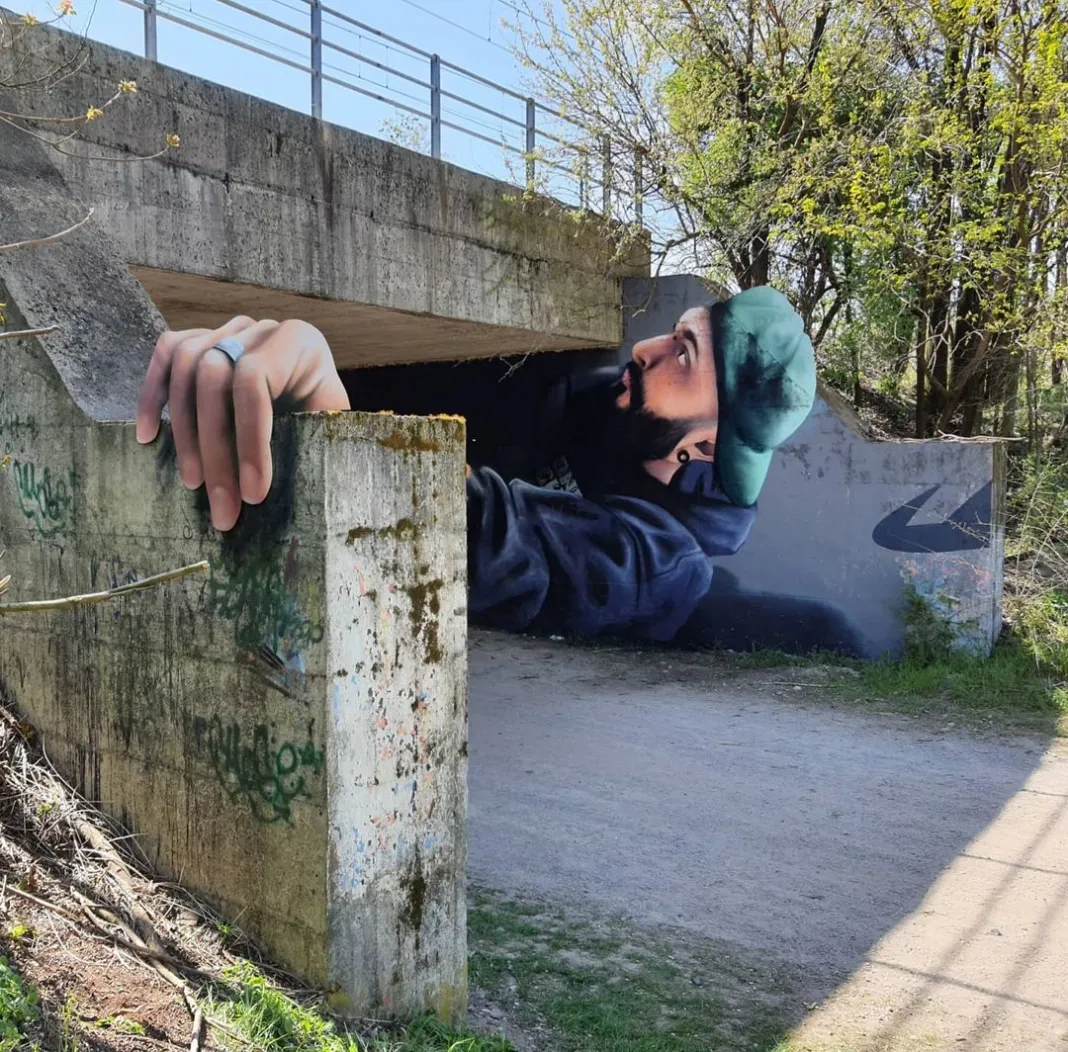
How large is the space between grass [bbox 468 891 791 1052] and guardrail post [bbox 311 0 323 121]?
A: 538 centimetres

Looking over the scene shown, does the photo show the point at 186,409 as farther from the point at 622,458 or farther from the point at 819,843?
the point at 622,458

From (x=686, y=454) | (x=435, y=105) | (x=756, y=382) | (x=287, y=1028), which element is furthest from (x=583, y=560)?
(x=287, y=1028)

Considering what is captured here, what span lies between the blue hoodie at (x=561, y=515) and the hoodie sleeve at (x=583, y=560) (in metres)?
0.01

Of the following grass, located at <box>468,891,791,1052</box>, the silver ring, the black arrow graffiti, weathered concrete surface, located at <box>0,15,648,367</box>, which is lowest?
grass, located at <box>468,891,791,1052</box>

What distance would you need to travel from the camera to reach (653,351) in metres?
9.88

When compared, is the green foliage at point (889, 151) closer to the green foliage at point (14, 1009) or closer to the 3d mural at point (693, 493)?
the 3d mural at point (693, 493)

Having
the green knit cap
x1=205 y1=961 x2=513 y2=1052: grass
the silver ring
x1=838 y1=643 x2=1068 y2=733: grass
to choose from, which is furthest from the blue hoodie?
x1=205 y1=961 x2=513 y2=1052: grass

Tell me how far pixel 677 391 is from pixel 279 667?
23.9ft

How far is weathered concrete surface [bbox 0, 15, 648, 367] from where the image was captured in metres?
5.55

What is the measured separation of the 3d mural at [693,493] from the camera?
8789mm

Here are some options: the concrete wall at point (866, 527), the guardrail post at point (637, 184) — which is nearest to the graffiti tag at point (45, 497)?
the concrete wall at point (866, 527)

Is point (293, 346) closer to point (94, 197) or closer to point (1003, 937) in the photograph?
point (94, 197)

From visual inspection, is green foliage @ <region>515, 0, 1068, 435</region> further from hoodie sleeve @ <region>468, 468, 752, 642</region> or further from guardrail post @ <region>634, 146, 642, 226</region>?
hoodie sleeve @ <region>468, 468, 752, 642</region>

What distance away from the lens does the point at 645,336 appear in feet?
32.5
